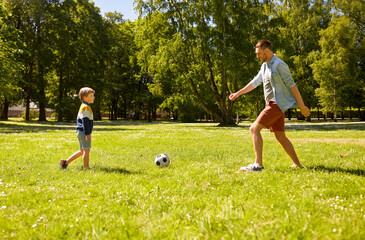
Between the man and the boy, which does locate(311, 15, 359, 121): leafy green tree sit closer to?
the man

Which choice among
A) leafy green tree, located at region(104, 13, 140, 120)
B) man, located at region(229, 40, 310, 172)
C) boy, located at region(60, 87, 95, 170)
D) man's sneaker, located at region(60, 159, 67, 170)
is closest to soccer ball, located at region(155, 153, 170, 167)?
boy, located at region(60, 87, 95, 170)

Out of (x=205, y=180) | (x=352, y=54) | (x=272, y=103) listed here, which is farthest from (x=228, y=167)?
(x=352, y=54)

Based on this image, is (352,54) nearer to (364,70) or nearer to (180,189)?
(364,70)

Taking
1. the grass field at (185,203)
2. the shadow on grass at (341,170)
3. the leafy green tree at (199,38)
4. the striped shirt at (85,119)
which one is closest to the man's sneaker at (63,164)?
the grass field at (185,203)

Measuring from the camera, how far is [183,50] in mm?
27797

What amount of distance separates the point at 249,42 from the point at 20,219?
89.7 feet

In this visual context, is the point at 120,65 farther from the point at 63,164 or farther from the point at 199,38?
the point at 63,164

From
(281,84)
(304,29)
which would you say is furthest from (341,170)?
(304,29)

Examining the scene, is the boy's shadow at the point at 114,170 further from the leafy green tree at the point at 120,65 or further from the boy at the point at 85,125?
the leafy green tree at the point at 120,65

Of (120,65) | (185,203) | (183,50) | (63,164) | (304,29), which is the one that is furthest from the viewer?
(120,65)

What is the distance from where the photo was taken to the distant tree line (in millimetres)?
27531

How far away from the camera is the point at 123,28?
5472cm

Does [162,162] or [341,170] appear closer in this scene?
[341,170]

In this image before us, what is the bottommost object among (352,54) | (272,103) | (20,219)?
(20,219)
